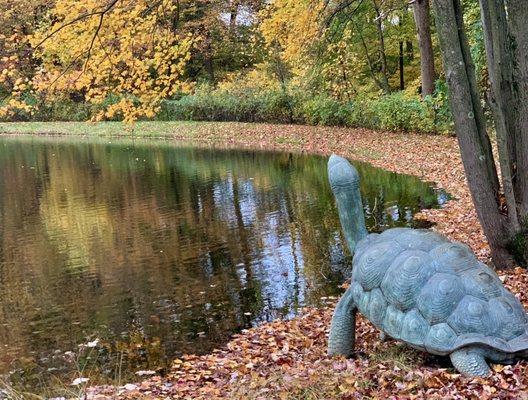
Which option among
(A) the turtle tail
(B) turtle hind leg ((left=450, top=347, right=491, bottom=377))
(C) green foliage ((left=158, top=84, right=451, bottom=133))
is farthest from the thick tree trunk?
(C) green foliage ((left=158, top=84, right=451, bottom=133))

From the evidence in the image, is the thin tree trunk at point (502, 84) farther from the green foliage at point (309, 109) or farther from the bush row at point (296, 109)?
the bush row at point (296, 109)

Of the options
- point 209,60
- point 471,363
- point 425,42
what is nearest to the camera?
point 471,363

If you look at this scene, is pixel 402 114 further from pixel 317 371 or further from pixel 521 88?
pixel 317 371

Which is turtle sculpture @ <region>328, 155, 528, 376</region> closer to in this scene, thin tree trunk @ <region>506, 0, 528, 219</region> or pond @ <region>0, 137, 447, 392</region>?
thin tree trunk @ <region>506, 0, 528, 219</region>

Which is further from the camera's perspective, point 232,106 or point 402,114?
point 232,106

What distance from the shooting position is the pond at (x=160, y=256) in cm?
784

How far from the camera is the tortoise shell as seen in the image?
4.65 m

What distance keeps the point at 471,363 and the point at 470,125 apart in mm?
3404

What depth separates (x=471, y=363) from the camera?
15.1 feet

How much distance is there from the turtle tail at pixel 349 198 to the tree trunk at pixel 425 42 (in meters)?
16.6

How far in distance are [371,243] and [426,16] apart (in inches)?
712

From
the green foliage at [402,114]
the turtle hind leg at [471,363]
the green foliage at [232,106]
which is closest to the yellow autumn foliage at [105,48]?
the turtle hind leg at [471,363]

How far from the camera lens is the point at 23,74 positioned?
1002cm

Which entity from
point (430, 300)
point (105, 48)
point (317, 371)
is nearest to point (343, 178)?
point (430, 300)
